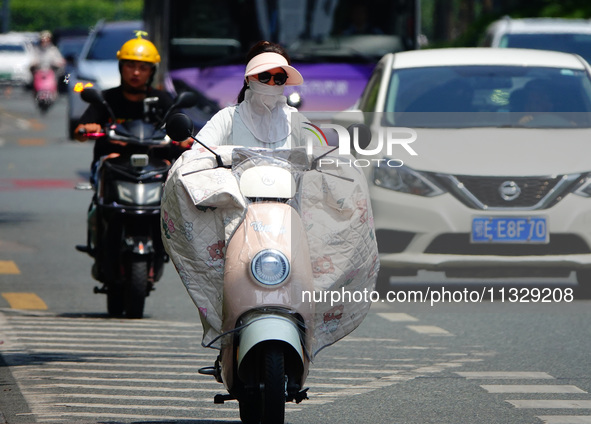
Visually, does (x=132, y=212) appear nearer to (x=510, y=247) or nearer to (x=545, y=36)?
(x=510, y=247)

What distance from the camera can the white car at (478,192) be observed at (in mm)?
10688

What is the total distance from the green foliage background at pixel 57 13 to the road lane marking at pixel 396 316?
88.1 meters

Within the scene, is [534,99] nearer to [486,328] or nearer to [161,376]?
[486,328]

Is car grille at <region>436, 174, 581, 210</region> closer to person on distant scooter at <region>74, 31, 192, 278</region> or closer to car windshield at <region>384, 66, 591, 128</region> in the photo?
car windshield at <region>384, 66, 591, 128</region>

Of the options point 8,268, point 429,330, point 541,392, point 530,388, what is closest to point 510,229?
point 429,330

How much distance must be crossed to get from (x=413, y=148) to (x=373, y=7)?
7.68 metres

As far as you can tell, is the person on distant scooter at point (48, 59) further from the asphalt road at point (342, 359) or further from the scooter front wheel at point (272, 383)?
the scooter front wheel at point (272, 383)

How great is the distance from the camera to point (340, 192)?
20.4 feet

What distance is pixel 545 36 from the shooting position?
18188mm

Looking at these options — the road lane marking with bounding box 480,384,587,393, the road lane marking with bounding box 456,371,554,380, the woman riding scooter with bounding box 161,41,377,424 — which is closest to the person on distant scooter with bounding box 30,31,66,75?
the road lane marking with bounding box 456,371,554,380

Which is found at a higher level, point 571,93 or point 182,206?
point 182,206

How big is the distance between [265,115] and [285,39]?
11624 millimetres

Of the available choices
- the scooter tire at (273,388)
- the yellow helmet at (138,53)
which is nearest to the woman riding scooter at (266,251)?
the scooter tire at (273,388)

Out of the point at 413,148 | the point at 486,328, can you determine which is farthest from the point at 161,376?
the point at 413,148
